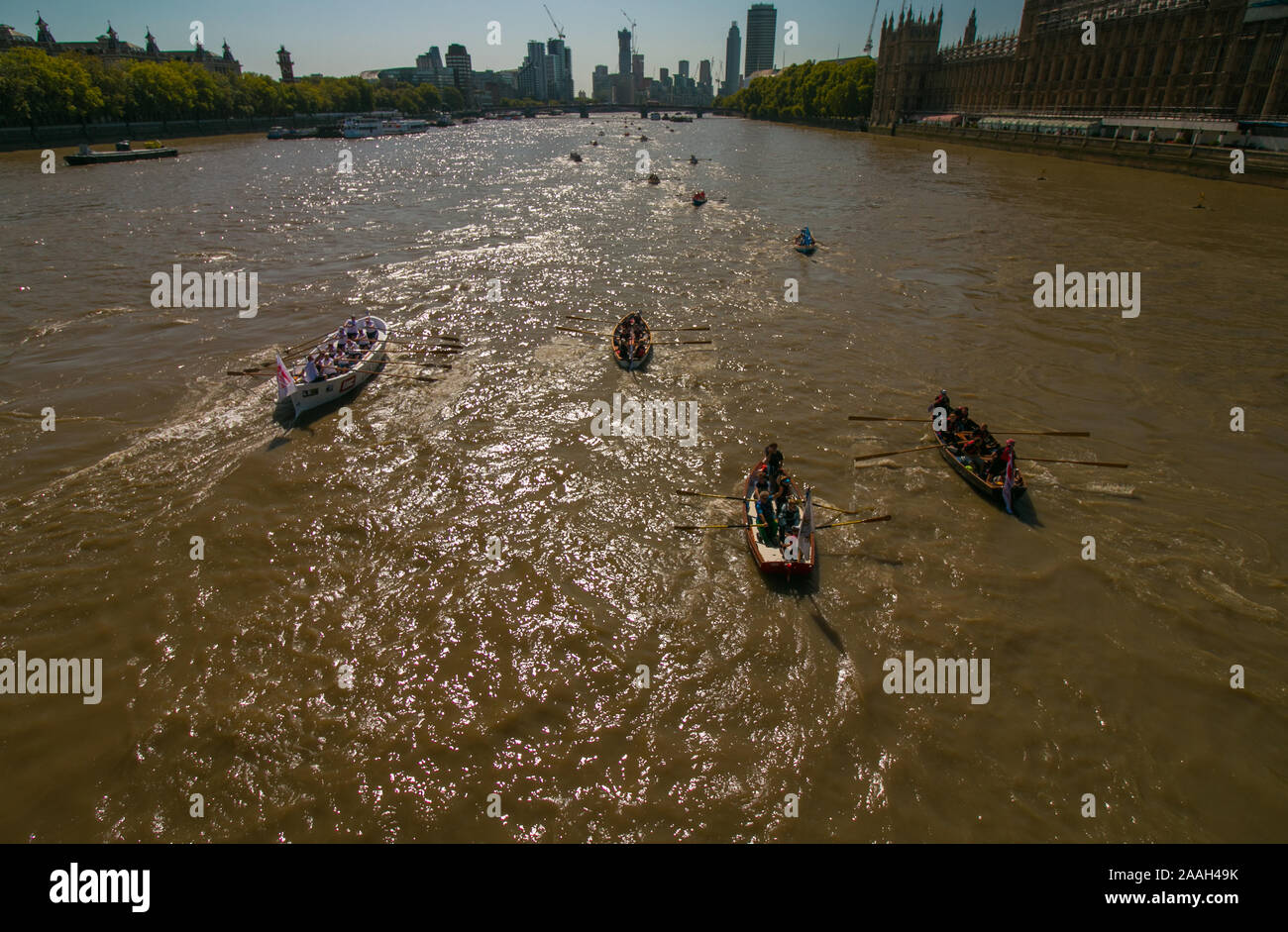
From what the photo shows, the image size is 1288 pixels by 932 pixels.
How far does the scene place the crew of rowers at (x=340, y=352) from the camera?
2292 centimetres

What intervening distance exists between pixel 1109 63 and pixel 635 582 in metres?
128

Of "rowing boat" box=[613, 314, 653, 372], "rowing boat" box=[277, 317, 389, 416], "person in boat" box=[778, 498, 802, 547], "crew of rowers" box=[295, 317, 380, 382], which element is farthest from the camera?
"rowing boat" box=[613, 314, 653, 372]

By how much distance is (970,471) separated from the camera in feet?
60.6

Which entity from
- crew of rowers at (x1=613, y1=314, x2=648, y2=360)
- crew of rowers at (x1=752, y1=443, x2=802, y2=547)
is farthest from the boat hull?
crew of rowers at (x1=752, y1=443, x2=802, y2=547)

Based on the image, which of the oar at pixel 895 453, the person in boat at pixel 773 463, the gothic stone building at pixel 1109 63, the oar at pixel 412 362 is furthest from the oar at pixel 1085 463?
the gothic stone building at pixel 1109 63

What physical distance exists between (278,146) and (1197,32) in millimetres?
153988

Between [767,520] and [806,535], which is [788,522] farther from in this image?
[806,535]

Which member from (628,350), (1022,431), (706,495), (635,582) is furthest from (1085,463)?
(628,350)

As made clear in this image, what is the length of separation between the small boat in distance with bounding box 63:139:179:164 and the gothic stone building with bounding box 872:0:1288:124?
14566cm

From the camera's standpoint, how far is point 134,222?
52.1 meters

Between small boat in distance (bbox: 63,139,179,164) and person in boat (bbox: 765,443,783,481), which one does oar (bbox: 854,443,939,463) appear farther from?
small boat in distance (bbox: 63,139,179,164)

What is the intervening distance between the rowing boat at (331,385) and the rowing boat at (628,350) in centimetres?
1022

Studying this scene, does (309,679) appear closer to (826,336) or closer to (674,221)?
(826,336)

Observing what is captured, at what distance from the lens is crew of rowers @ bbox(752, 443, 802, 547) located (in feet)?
51.9
